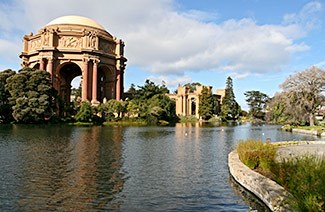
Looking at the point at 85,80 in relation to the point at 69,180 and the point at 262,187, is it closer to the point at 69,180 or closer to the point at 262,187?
the point at 69,180

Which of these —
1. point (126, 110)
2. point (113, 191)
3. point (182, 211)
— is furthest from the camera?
point (126, 110)

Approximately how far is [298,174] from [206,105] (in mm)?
77296

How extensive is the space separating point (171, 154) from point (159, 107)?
46.0 meters

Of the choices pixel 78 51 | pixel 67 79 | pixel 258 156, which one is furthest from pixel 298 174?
pixel 67 79

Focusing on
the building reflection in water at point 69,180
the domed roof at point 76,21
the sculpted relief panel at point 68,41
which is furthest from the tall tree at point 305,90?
the domed roof at point 76,21

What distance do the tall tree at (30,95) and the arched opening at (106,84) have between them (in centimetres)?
2272

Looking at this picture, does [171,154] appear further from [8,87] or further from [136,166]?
[8,87]

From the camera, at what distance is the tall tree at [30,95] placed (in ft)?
152

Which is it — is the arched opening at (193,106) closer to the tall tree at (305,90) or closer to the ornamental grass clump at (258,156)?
the tall tree at (305,90)

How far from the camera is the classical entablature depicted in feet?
212

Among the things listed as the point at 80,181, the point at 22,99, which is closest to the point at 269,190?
the point at 80,181

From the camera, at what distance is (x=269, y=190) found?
7.64 metres

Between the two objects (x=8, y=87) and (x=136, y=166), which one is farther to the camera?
(x=8, y=87)

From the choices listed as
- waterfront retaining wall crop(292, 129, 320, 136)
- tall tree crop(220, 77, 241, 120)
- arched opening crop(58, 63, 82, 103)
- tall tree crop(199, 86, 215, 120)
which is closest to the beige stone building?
tall tree crop(199, 86, 215, 120)
